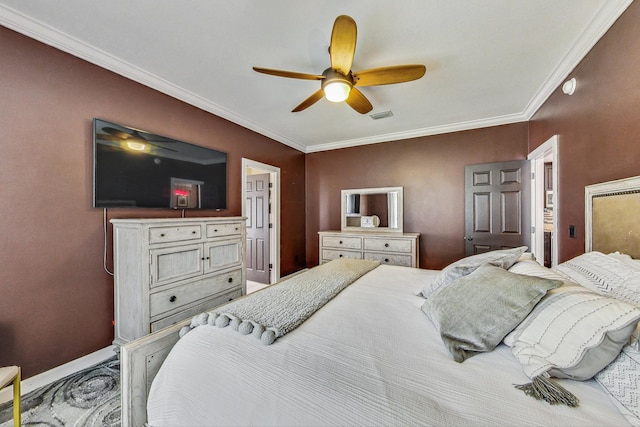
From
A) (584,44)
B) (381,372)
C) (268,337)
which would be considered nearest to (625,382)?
(381,372)

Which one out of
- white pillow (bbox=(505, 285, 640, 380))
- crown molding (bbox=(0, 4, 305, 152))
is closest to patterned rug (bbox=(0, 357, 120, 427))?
white pillow (bbox=(505, 285, 640, 380))

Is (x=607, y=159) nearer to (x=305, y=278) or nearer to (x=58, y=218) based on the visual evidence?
(x=305, y=278)

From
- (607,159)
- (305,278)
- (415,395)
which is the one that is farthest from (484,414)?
(607,159)

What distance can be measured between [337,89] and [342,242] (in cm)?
263

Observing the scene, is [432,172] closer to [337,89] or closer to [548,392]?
[337,89]

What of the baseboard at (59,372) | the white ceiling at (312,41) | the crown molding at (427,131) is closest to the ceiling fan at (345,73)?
the white ceiling at (312,41)

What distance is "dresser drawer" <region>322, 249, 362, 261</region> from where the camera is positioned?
3.93 metres

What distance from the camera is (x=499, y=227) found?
332cm

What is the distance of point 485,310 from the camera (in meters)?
1.05

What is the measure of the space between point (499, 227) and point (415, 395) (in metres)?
3.40

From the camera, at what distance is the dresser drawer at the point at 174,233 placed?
1.99m

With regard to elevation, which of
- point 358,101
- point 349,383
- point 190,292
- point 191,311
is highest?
point 358,101

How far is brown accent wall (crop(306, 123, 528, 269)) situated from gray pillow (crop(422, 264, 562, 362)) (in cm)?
276

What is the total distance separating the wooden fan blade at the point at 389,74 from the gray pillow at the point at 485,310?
1.47m
